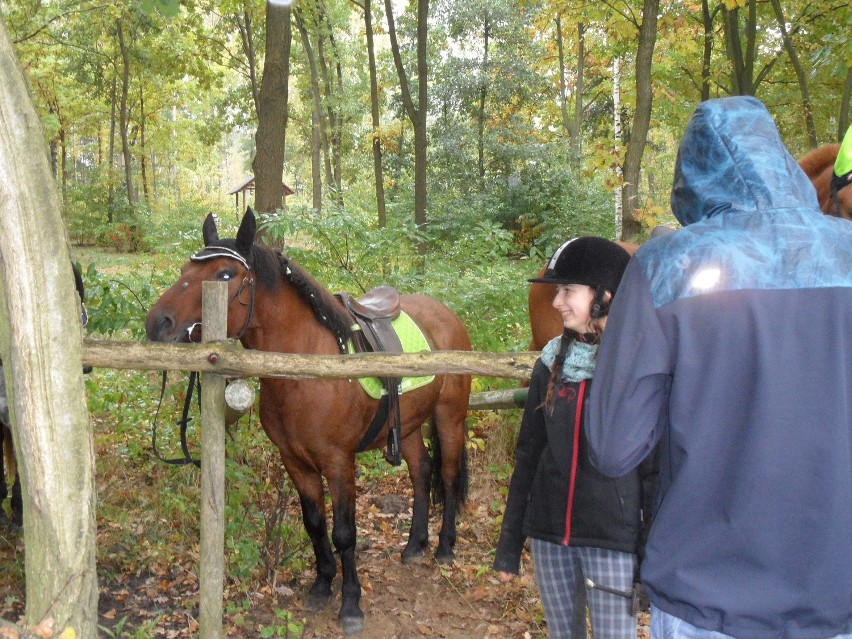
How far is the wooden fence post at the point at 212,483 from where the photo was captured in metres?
3.49

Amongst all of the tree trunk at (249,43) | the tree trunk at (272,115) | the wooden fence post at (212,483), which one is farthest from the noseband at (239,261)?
the tree trunk at (249,43)

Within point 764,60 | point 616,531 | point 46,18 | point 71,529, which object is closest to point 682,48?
point 764,60

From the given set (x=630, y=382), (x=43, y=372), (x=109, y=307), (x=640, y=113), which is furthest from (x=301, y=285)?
(x=640, y=113)

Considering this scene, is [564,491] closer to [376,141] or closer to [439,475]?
[439,475]

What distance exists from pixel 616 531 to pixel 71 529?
180cm

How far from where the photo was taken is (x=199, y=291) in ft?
11.8

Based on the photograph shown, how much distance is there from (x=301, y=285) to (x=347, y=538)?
146 cm

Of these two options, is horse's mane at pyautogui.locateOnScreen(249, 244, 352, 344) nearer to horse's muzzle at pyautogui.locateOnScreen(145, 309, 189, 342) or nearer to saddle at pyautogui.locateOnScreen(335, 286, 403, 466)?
saddle at pyautogui.locateOnScreen(335, 286, 403, 466)

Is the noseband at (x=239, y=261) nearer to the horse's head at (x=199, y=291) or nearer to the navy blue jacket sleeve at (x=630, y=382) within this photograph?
the horse's head at (x=199, y=291)

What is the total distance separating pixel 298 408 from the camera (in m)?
3.90

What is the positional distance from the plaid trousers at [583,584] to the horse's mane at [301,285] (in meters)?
1.96

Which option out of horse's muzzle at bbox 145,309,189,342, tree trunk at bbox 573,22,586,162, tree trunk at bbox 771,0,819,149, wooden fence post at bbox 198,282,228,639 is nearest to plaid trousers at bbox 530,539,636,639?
wooden fence post at bbox 198,282,228,639

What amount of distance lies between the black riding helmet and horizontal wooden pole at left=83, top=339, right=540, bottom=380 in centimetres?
115

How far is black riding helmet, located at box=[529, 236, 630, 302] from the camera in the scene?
93.1 inches
